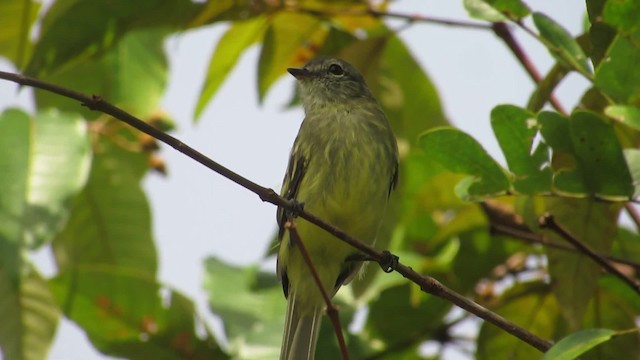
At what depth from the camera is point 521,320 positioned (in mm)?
3516

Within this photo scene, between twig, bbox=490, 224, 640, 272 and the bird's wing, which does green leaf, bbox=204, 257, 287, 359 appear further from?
twig, bbox=490, 224, 640, 272

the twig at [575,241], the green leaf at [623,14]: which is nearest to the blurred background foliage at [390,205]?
the green leaf at [623,14]

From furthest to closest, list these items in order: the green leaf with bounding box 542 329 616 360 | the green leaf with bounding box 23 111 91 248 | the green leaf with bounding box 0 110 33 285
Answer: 1. the green leaf with bounding box 23 111 91 248
2. the green leaf with bounding box 0 110 33 285
3. the green leaf with bounding box 542 329 616 360

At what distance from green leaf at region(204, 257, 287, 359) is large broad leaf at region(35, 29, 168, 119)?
75cm

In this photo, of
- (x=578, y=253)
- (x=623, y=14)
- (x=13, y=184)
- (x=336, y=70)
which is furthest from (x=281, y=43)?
(x=623, y=14)

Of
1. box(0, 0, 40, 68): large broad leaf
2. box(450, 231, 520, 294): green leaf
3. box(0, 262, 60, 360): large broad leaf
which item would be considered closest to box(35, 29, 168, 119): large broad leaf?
box(0, 0, 40, 68): large broad leaf

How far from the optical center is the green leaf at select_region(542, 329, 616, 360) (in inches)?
85.6

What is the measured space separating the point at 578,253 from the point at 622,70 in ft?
2.22

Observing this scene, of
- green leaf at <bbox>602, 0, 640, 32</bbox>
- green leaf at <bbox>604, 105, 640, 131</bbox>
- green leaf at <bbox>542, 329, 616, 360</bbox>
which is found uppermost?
green leaf at <bbox>602, 0, 640, 32</bbox>

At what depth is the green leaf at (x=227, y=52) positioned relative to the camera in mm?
3875

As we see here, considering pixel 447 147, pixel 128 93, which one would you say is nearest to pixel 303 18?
pixel 128 93

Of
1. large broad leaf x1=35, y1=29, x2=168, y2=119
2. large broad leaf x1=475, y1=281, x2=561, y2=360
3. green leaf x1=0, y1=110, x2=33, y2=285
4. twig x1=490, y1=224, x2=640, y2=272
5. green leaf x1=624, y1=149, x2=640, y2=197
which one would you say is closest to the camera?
green leaf x1=624, y1=149, x2=640, y2=197

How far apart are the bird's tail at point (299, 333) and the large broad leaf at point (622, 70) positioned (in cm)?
150

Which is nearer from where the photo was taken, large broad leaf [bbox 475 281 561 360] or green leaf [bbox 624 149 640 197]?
green leaf [bbox 624 149 640 197]
